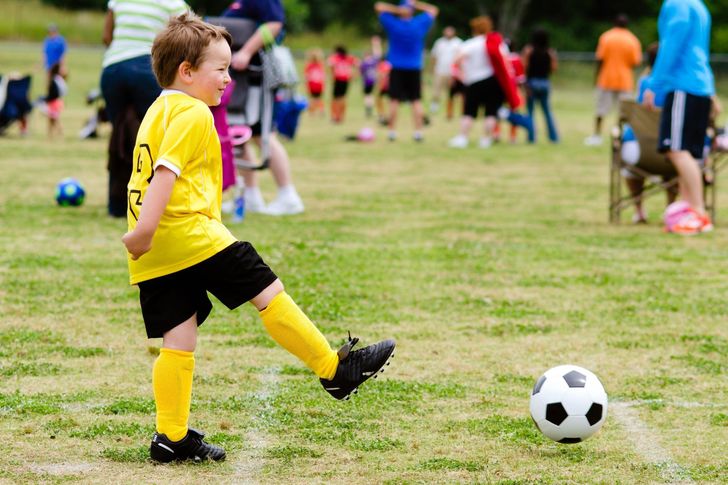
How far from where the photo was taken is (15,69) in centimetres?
3519

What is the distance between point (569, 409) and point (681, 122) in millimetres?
5487

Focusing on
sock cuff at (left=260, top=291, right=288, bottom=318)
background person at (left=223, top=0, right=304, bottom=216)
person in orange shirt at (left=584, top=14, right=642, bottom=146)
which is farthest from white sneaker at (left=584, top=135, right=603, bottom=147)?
sock cuff at (left=260, top=291, right=288, bottom=318)

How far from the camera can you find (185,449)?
3990 millimetres

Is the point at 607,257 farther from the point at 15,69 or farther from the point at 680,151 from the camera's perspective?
the point at 15,69

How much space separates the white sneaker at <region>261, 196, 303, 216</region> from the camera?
10125mm

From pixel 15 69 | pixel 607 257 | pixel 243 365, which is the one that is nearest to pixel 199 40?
pixel 243 365

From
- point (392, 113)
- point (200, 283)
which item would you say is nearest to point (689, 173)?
point (200, 283)

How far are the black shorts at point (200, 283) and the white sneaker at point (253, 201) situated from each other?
6159mm

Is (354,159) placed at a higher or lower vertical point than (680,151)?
lower

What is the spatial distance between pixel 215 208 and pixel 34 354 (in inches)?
72.7

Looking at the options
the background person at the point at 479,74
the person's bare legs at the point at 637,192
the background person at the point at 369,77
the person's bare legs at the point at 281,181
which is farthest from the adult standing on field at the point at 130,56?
the background person at the point at 369,77

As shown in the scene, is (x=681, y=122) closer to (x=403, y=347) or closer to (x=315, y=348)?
(x=403, y=347)

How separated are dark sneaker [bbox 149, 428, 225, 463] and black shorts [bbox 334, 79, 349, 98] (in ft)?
69.6

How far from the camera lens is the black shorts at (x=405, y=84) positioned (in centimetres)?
1842
